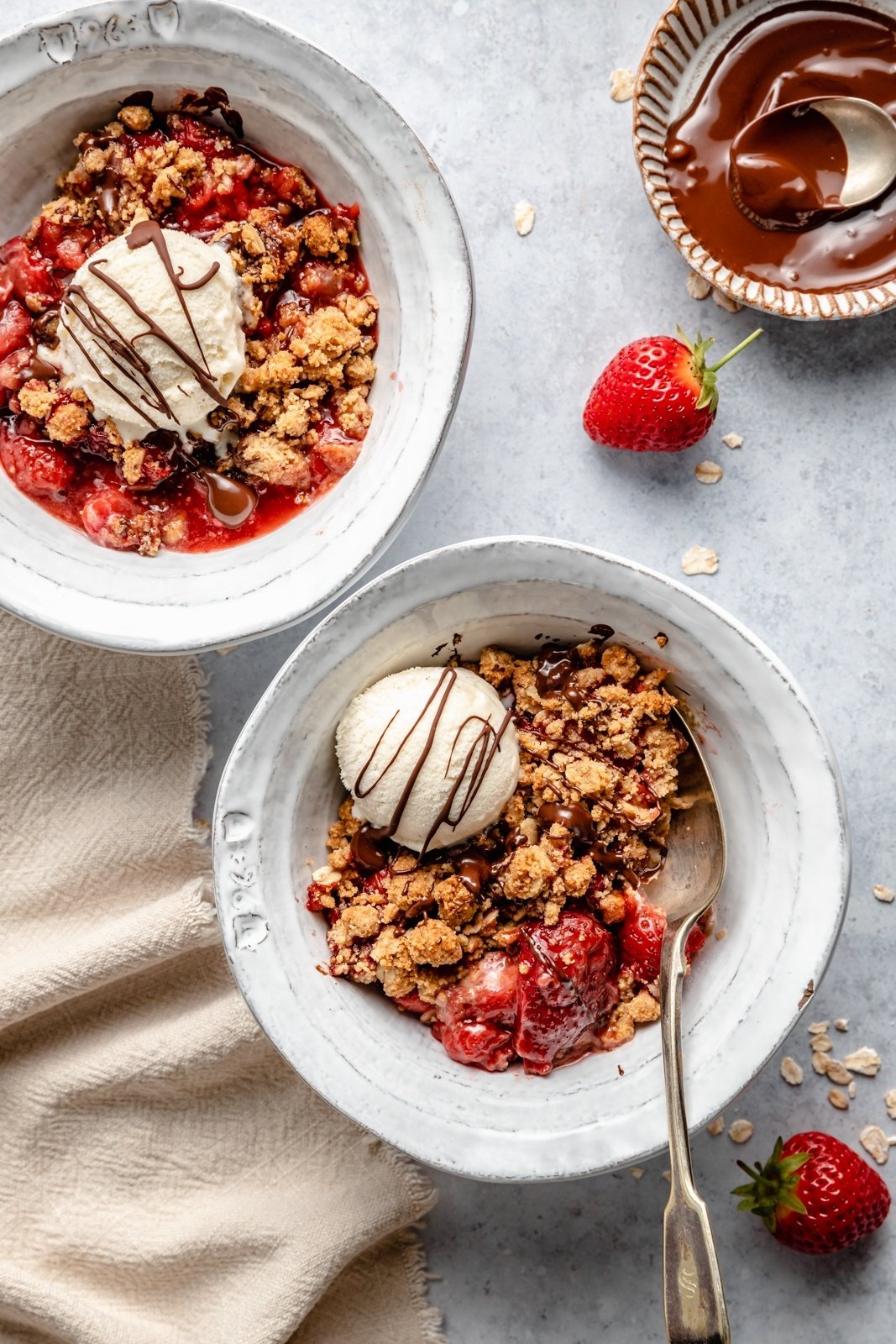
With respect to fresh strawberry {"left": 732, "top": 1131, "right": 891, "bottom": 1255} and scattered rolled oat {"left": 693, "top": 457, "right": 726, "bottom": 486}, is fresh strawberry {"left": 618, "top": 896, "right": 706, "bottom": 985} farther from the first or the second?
scattered rolled oat {"left": 693, "top": 457, "right": 726, "bottom": 486}

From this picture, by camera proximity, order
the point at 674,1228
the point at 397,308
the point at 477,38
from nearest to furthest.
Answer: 1. the point at 674,1228
2. the point at 397,308
3. the point at 477,38

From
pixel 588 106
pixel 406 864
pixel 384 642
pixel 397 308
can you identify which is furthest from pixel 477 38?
pixel 406 864

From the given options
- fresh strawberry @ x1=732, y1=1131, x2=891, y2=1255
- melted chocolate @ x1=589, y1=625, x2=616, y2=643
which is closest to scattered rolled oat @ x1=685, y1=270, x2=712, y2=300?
melted chocolate @ x1=589, y1=625, x2=616, y2=643

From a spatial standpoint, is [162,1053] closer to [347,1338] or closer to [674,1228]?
[347,1338]

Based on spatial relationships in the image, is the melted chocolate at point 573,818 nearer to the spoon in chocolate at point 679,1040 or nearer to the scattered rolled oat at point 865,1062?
the spoon in chocolate at point 679,1040

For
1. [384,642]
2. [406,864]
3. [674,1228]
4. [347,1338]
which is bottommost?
[347,1338]

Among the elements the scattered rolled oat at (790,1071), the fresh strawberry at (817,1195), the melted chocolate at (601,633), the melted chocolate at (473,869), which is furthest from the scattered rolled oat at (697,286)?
the fresh strawberry at (817,1195)

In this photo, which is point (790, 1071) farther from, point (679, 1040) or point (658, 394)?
point (658, 394)
